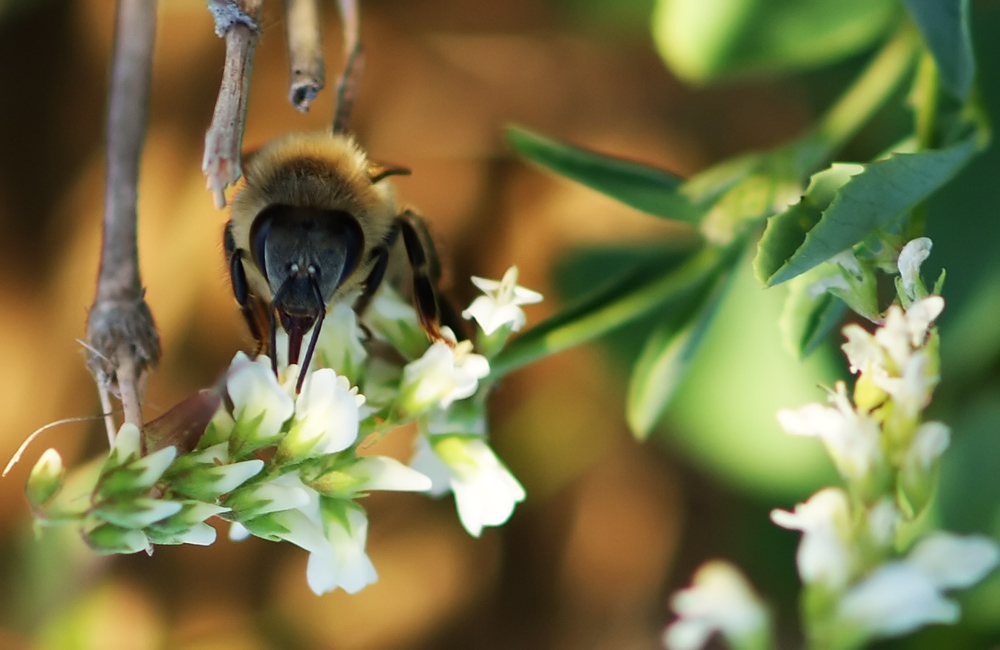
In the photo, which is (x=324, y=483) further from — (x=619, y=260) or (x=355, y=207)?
(x=619, y=260)

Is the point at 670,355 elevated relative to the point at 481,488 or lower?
elevated

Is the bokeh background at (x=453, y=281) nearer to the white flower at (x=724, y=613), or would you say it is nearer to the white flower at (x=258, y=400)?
the white flower at (x=724, y=613)

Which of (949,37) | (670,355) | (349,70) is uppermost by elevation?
(949,37)

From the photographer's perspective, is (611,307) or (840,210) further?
(611,307)

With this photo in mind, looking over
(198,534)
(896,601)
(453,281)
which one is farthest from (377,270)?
(453,281)

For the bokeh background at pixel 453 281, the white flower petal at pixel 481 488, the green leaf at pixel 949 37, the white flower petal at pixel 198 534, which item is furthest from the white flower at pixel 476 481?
the bokeh background at pixel 453 281

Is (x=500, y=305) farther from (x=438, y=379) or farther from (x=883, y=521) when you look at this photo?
(x=883, y=521)

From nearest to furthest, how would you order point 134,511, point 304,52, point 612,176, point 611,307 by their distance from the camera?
point 134,511 → point 304,52 → point 611,307 → point 612,176

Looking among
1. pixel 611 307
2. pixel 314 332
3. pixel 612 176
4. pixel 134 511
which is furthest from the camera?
pixel 612 176
